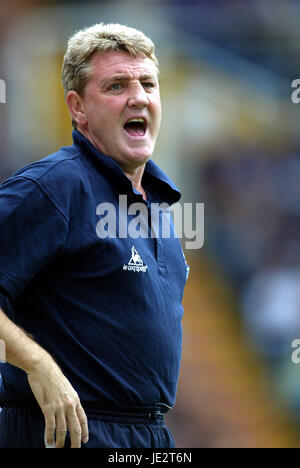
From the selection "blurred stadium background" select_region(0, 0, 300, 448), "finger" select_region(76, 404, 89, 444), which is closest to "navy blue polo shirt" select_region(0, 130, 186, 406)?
"finger" select_region(76, 404, 89, 444)

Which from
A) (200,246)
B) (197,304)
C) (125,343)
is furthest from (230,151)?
(125,343)

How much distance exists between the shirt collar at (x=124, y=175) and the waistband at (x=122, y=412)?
0.58 m

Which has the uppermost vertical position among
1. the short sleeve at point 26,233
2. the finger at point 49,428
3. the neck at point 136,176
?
the neck at point 136,176

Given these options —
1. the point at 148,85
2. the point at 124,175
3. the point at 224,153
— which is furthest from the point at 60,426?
the point at 224,153

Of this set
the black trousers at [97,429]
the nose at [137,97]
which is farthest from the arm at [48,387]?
the nose at [137,97]

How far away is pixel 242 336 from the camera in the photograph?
522 cm

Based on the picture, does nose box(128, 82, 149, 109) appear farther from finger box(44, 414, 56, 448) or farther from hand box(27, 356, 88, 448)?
finger box(44, 414, 56, 448)

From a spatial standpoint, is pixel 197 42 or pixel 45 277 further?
pixel 197 42

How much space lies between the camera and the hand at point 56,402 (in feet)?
5.69

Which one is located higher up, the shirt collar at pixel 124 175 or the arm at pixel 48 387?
the shirt collar at pixel 124 175

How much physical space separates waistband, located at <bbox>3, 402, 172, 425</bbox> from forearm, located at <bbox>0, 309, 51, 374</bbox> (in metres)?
0.19

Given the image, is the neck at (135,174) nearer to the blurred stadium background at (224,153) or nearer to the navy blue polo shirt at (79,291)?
the navy blue polo shirt at (79,291)
